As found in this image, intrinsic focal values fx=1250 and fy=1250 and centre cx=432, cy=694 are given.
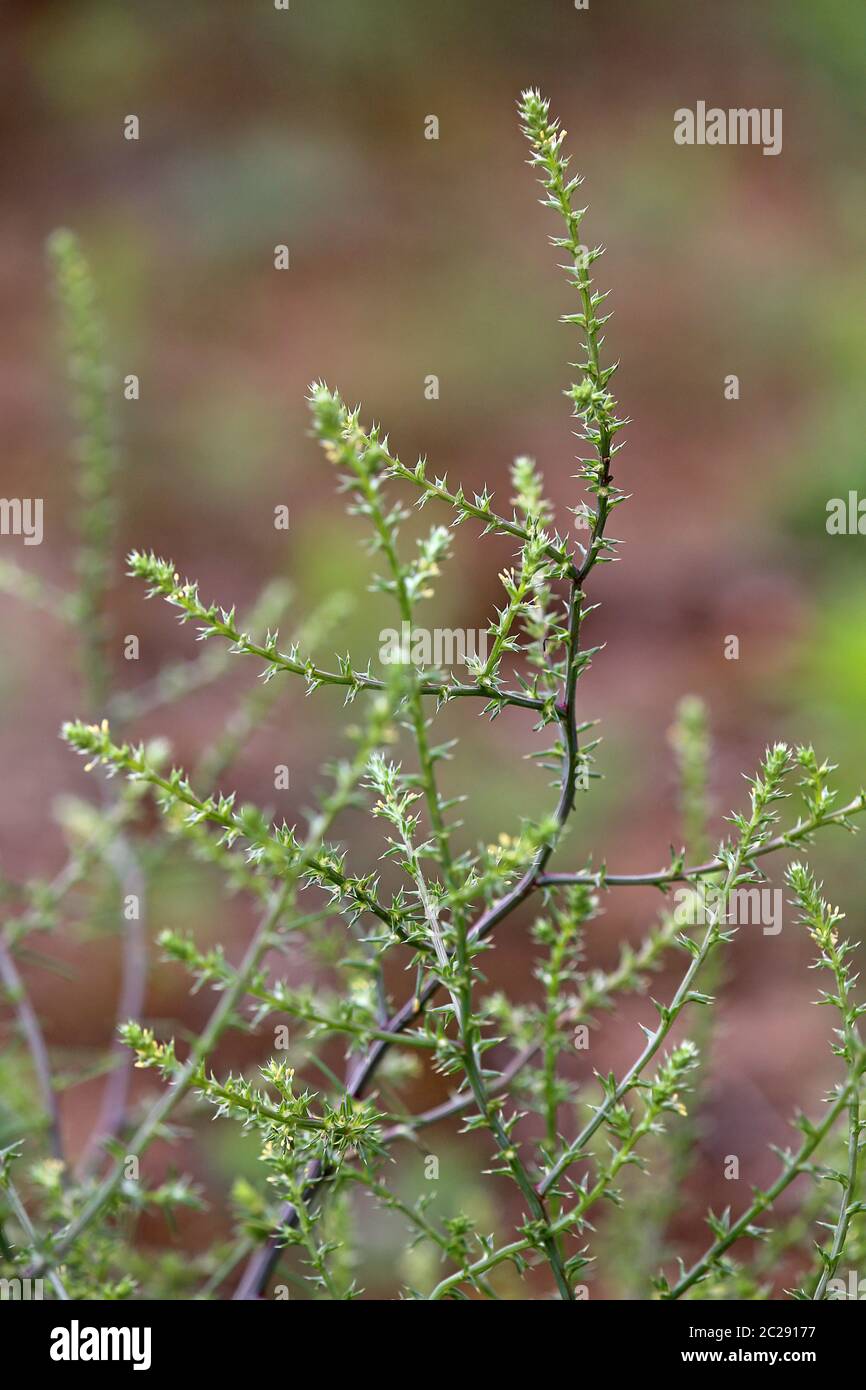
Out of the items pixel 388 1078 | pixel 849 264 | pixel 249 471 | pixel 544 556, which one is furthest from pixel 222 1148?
pixel 849 264

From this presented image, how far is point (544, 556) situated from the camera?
706mm

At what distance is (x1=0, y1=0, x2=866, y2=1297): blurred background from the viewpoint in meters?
3.20

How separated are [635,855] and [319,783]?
2.74ft

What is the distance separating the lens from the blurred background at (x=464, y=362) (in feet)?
10.5

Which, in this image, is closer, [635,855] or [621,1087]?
[621,1087]

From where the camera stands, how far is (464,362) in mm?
4539

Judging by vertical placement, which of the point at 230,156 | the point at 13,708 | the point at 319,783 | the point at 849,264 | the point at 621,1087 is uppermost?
the point at 230,156

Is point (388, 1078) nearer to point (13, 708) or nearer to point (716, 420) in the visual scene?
point (13, 708)

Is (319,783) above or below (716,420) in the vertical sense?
below

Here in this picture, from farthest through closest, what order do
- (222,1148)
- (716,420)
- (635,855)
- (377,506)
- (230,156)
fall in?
(230,156) → (716,420) → (635,855) → (222,1148) → (377,506)

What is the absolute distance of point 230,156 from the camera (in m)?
5.09
